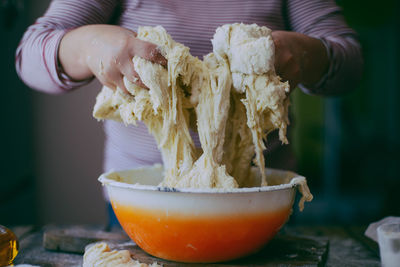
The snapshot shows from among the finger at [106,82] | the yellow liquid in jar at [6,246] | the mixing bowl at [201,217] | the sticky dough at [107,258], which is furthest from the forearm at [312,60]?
the yellow liquid in jar at [6,246]

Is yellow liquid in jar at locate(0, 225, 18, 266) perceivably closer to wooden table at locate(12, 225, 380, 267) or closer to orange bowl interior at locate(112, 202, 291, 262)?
wooden table at locate(12, 225, 380, 267)

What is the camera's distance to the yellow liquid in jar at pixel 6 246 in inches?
25.4

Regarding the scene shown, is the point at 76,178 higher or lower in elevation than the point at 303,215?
higher

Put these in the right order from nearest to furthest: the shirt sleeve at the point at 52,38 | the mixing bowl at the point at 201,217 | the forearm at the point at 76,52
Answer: the mixing bowl at the point at 201,217 → the forearm at the point at 76,52 → the shirt sleeve at the point at 52,38

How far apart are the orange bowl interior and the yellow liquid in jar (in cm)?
18

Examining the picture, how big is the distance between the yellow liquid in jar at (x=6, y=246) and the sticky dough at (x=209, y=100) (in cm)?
26

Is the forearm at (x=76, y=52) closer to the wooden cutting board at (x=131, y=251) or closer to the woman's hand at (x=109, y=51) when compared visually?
the woman's hand at (x=109, y=51)

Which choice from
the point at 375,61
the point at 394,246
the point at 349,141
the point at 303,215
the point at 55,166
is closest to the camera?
the point at 394,246

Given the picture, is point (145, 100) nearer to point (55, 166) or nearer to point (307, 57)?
point (307, 57)

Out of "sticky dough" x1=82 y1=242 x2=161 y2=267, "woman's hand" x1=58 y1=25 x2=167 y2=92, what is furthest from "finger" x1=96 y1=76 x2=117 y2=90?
"sticky dough" x1=82 y1=242 x2=161 y2=267

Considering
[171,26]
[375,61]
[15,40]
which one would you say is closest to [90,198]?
[15,40]

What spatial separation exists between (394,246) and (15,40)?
5.35 ft

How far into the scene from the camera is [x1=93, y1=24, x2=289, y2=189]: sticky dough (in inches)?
25.5

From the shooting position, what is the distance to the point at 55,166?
1944 millimetres
